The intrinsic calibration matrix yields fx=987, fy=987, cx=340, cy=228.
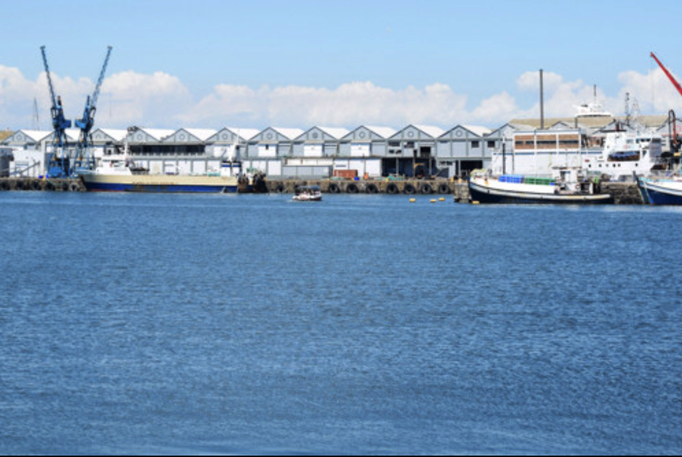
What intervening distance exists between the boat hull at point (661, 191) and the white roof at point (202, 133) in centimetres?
7664

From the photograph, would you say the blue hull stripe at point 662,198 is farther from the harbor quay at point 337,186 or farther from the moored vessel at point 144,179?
the moored vessel at point 144,179

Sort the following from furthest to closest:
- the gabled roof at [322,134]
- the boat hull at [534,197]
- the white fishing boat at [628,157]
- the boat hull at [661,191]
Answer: the gabled roof at [322,134] < the white fishing boat at [628,157] < the boat hull at [534,197] < the boat hull at [661,191]

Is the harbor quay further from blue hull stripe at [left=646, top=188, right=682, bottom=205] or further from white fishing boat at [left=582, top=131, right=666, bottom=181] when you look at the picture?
blue hull stripe at [left=646, top=188, right=682, bottom=205]

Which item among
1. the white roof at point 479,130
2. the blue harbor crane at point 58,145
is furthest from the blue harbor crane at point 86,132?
the white roof at point 479,130

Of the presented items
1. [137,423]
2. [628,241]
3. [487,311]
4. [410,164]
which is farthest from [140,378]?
[410,164]

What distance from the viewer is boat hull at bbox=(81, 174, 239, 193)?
142 meters

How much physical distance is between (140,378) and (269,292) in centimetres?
1374

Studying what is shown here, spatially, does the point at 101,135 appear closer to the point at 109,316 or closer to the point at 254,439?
the point at 109,316

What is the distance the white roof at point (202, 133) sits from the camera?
510 feet

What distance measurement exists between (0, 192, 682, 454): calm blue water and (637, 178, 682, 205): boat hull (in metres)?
49.7

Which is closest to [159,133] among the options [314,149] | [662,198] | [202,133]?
[202,133]

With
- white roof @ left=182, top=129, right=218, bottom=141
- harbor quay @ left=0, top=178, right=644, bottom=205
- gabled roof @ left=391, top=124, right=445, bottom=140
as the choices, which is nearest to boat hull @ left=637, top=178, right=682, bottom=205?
harbor quay @ left=0, top=178, right=644, bottom=205

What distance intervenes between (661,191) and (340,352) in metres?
81.0

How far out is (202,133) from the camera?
157500 millimetres
